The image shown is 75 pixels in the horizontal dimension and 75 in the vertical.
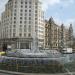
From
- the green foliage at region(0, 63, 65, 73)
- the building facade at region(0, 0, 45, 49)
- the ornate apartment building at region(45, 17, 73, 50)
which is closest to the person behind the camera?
the green foliage at region(0, 63, 65, 73)

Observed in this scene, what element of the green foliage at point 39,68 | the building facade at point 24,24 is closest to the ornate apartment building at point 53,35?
the building facade at point 24,24

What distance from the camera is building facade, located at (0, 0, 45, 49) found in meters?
144

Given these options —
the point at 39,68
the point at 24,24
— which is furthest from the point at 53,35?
the point at 39,68

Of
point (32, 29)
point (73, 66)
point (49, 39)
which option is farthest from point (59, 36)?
point (73, 66)

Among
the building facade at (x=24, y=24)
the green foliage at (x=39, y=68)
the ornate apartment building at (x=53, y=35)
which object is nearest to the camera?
the green foliage at (x=39, y=68)

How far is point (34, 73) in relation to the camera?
2303 cm

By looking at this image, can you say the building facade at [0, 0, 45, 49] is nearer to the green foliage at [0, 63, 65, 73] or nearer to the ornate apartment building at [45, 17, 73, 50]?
the ornate apartment building at [45, 17, 73, 50]

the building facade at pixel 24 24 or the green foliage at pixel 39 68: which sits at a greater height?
the building facade at pixel 24 24

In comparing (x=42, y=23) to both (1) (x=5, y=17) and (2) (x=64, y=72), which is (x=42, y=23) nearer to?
(1) (x=5, y=17)

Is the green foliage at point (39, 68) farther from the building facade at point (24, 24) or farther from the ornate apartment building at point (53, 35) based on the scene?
the ornate apartment building at point (53, 35)

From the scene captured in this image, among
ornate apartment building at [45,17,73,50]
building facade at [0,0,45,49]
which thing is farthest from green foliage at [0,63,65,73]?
ornate apartment building at [45,17,73,50]

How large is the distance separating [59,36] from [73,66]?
472 feet

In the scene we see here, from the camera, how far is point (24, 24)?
14612 cm

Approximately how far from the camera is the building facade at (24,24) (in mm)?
144250
